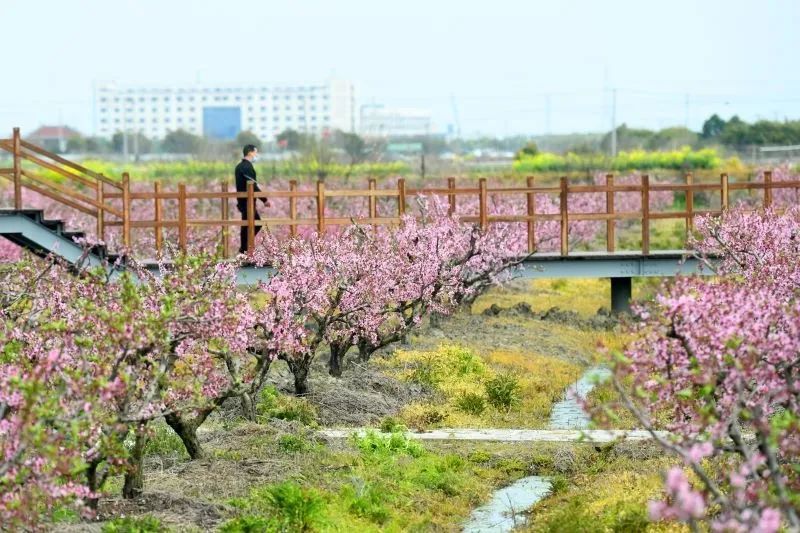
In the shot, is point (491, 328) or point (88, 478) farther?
point (491, 328)

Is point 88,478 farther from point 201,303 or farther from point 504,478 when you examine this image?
point 504,478

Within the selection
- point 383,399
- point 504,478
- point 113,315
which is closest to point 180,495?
point 113,315

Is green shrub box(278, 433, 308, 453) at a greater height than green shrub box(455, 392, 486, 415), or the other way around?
green shrub box(278, 433, 308, 453)

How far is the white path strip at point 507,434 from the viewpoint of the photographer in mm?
18344

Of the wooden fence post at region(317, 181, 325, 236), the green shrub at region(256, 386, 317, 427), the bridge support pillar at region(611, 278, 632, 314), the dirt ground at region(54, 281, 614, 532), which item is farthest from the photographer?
the bridge support pillar at region(611, 278, 632, 314)

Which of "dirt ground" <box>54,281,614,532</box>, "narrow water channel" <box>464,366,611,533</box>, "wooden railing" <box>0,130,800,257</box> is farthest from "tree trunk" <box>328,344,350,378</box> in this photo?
"narrow water channel" <box>464,366,611,533</box>

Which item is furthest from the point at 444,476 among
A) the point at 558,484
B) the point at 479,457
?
the point at 479,457

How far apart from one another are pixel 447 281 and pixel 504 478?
8.93m

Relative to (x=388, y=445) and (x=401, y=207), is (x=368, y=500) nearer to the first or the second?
(x=388, y=445)

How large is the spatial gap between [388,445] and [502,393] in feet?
14.0

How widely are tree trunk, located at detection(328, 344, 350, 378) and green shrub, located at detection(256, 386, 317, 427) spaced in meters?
2.35

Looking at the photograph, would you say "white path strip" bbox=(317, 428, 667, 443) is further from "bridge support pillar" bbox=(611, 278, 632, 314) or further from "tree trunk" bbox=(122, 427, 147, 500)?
"bridge support pillar" bbox=(611, 278, 632, 314)

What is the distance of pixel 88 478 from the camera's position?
12.5 meters

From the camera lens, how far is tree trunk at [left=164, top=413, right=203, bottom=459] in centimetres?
1534
